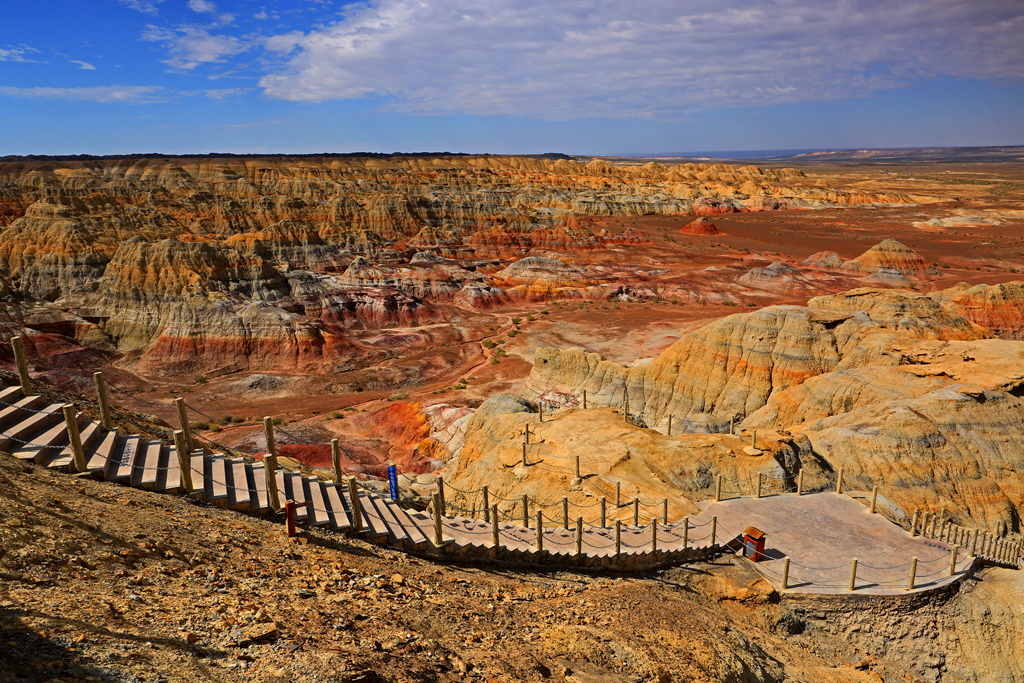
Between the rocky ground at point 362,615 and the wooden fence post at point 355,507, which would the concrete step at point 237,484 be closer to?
the rocky ground at point 362,615

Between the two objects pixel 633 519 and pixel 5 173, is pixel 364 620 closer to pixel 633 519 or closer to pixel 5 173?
pixel 633 519

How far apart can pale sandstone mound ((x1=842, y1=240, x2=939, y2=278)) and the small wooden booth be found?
7599 cm

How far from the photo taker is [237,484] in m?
13.0

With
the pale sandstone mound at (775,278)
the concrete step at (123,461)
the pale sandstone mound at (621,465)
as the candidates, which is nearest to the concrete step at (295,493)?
the concrete step at (123,461)

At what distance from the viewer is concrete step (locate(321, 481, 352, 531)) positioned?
42.1ft

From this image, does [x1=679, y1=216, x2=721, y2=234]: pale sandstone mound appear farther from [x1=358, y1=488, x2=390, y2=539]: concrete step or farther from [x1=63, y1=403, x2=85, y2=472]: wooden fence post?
[x1=63, y1=403, x2=85, y2=472]: wooden fence post

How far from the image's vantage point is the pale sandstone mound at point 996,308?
145ft

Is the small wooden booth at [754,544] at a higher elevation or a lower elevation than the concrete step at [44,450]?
lower

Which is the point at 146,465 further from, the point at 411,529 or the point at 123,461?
the point at 411,529

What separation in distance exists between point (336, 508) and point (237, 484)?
7.27 ft

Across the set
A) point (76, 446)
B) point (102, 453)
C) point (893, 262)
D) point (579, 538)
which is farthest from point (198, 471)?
point (893, 262)

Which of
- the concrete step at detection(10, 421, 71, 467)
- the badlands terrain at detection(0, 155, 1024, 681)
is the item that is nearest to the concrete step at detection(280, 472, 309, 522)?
the badlands terrain at detection(0, 155, 1024, 681)

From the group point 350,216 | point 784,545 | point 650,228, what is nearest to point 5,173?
point 350,216

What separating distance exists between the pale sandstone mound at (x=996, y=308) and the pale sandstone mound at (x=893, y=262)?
32890 mm
